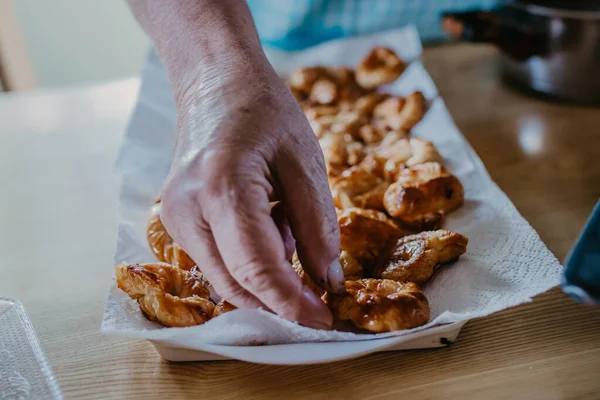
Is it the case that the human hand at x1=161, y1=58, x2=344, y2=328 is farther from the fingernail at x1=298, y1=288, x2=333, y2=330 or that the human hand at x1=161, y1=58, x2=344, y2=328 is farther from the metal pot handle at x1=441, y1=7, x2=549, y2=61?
the metal pot handle at x1=441, y1=7, x2=549, y2=61

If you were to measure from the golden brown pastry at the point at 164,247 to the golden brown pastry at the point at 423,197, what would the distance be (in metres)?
0.29

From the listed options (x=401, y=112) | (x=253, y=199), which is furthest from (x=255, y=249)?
(x=401, y=112)

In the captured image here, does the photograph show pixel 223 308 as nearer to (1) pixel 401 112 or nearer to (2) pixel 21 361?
(2) pixel 21 361

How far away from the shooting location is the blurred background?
298 cm

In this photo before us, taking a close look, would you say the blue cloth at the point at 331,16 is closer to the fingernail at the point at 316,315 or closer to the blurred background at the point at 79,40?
the fingernail at the point at 316,315

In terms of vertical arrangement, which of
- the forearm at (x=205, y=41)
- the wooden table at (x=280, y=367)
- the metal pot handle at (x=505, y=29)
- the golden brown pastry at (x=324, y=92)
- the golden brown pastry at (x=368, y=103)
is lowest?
the wooden table at (x=280, y=367)

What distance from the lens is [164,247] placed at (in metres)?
0.91

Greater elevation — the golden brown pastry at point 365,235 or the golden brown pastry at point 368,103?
the golden brown pastry at point 368,103

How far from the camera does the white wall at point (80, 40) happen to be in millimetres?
2992

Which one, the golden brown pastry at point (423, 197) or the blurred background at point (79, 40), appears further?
the blurred background at point (79, 40)

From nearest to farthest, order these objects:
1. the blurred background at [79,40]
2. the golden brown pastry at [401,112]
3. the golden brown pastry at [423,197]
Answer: the golden brown pastry at [423,197]
the golden brown pastry at [401,112]
the blurred background at [79,40]

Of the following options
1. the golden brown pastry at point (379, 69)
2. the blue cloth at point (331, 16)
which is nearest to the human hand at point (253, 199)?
the golden brown pastry at point (379, 69)

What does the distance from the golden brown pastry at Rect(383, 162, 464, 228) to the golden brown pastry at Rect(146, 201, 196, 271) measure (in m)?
0.29

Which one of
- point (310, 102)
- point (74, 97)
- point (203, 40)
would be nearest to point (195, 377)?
point (203, 40)
